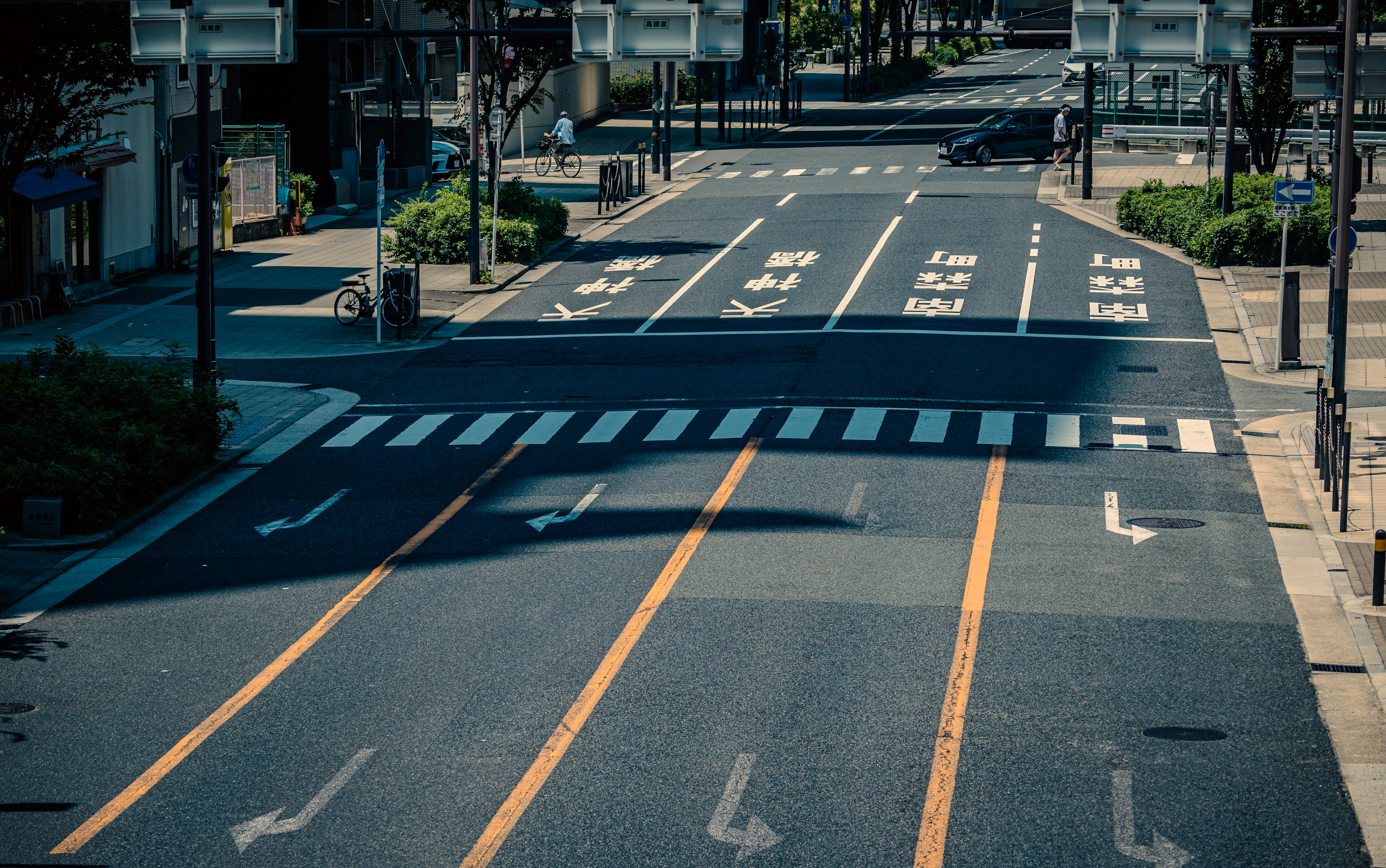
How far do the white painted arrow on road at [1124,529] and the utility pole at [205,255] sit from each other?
39.7 ft

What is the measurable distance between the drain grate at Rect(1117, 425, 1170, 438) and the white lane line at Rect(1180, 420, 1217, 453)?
23cm

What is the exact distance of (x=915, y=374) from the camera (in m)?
25.9

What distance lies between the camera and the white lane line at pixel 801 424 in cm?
2177

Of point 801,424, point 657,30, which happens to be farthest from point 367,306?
point 657,30

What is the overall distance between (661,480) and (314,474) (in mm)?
4710

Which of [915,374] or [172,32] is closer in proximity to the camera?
[172,32]

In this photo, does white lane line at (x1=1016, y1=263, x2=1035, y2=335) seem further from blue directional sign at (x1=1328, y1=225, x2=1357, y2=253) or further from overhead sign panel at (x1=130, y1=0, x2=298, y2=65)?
overhead sign panel at (x1=130, y1=0, x2=298, y2=65)

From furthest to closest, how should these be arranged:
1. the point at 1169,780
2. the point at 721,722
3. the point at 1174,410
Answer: the point at 1174,410 → the point at 721,722 → the point at 1169,780

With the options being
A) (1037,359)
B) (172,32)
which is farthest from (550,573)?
(1037,359)

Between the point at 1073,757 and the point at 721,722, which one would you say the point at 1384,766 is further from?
the point at 721,722

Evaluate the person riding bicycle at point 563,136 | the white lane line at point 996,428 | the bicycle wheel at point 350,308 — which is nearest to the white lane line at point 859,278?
the white lane line at point 996,428

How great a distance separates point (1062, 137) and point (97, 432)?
40.3 m

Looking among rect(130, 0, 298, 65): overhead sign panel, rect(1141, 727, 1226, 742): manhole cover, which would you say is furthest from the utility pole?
rect(1141, 727, 1226, 742): manhole cover

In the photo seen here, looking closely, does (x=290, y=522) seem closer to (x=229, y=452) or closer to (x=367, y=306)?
(x=229, y=452)
